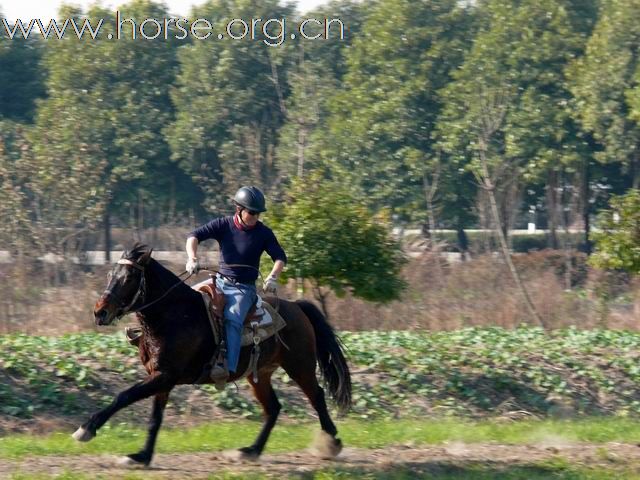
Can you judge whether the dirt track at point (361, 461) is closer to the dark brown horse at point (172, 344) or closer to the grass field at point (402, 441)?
the grass field at point (402, 441)

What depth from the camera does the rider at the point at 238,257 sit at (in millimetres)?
10406

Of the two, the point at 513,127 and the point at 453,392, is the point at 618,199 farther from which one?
the point at 513,127

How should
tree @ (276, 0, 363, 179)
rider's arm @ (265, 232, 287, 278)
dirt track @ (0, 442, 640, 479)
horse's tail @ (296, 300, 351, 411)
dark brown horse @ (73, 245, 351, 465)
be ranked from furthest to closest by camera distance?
tree @ (276, 0, 363, 179) < horse's tail @ (296, 300, 351, 411) < rider's arm @ (265, 232, 287, 278) < dirt track @ (0, 442, 640, 479) < dark brown horse @ (73, 245, 351, 465)

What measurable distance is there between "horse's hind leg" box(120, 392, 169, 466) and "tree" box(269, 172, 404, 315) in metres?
7.96

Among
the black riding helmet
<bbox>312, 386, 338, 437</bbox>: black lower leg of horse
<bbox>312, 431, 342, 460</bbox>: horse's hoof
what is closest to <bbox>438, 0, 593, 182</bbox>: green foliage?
<bbox>312, 386, 338, 437</bbox>: black lower leg of horse

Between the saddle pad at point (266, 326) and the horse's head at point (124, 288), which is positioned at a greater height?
the horse's head at point (124, 288)

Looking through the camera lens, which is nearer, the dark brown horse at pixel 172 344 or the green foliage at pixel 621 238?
the dark brown horse at pixel 172 344

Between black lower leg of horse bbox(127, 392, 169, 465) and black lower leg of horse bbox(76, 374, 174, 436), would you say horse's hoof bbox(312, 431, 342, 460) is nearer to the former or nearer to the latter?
black lower leg of horse bbox(127, 392, 169, 465)

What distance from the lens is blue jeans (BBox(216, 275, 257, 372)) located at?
1041cm

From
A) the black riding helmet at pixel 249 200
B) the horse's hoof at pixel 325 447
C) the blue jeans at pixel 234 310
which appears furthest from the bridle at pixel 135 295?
the horse's hoof at pixel 325 447

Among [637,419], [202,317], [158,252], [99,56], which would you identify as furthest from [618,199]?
[99,56]

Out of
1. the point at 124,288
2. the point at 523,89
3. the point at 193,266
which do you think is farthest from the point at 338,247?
the point at 523,89

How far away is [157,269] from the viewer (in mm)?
10039

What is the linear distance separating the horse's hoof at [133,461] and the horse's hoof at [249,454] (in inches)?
44.2
